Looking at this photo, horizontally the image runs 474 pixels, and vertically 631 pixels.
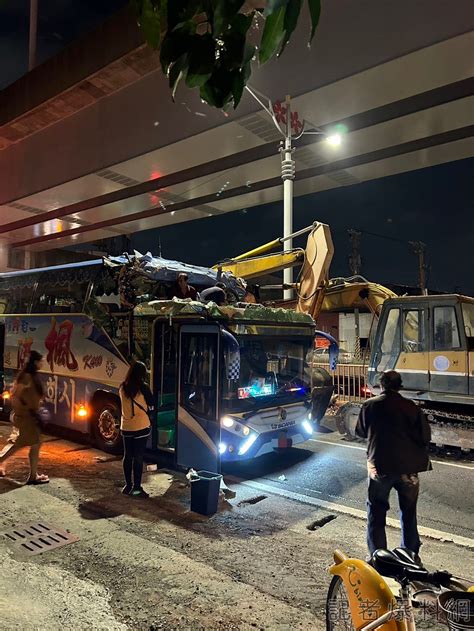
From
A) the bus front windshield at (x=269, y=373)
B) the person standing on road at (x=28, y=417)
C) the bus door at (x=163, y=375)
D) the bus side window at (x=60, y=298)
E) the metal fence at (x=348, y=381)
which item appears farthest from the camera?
the metal fence at (x=348, y=381)

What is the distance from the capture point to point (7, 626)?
3.46m

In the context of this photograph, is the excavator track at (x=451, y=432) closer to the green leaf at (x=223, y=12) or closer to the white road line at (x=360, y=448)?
the white road line at (x=360, y=448)

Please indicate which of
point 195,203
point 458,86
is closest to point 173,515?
point 458,86

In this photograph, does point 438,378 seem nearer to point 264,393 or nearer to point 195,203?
point 264,393

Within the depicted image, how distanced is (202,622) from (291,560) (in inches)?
51.8

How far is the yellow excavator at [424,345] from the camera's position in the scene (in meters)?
8.62

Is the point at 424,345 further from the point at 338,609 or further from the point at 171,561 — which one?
the point at 338,609

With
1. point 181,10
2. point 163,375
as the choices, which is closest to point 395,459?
point 181,10

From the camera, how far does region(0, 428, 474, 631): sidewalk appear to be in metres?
3.67

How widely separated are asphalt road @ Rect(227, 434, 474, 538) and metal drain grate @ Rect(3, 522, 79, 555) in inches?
121

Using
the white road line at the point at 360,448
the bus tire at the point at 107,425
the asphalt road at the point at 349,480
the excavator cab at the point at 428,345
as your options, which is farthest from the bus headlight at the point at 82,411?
the excavator cab at the point at 428,345

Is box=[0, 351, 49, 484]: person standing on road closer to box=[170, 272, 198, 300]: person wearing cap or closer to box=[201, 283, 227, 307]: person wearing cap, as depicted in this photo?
box=[170, 272, 198, 300]: person wearing cap

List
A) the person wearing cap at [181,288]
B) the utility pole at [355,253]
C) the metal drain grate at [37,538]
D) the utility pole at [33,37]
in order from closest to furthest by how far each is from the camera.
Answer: the metal drain grate at [37,538], the person wearing cap at [181,288], the utility pole at [33,37], the utility pole at [355,253]

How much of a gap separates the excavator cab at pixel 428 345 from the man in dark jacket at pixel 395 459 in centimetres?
475
